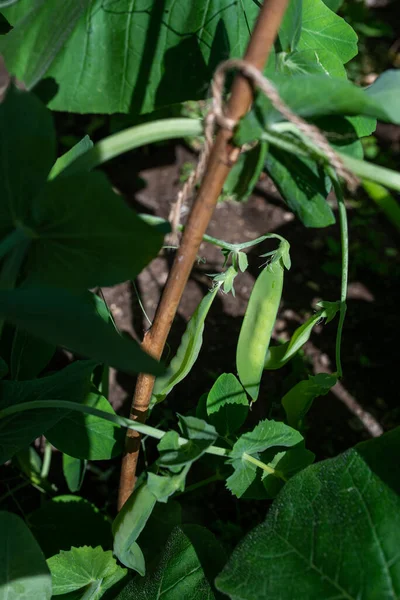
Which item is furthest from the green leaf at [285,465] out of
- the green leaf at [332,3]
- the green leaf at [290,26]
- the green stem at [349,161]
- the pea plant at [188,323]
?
the green leaf at [332,3]

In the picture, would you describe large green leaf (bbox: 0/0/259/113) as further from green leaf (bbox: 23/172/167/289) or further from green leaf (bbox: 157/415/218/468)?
green leaf (bbox: 157/415/218/468)

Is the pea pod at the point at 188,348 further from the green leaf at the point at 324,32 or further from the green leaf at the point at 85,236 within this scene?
the green leaf at the point at 324,32

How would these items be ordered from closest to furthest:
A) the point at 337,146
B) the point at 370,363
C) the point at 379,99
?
the point at 379,99 → the point at 337,146 → the point at 370,363

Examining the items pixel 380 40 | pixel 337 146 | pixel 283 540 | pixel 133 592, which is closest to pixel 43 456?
pixel 133 592

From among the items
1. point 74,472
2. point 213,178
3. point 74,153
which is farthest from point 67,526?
point 213,178

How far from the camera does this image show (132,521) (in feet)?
2.63

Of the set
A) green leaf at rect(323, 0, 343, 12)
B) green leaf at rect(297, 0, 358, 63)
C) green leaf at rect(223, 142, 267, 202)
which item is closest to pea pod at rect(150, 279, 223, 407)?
green leaf at rect(223, 142, 267, 202)

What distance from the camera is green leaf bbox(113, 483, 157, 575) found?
786 mm

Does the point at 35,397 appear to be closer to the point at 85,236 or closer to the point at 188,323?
the point at 188,323

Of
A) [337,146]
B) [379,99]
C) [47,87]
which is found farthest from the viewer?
[47,87]

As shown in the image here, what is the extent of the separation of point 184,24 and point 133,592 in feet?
2.92

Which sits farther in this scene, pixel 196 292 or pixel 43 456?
pixel 196 292

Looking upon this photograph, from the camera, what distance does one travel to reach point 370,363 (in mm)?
1734

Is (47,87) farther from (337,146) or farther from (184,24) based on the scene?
(337,146)
